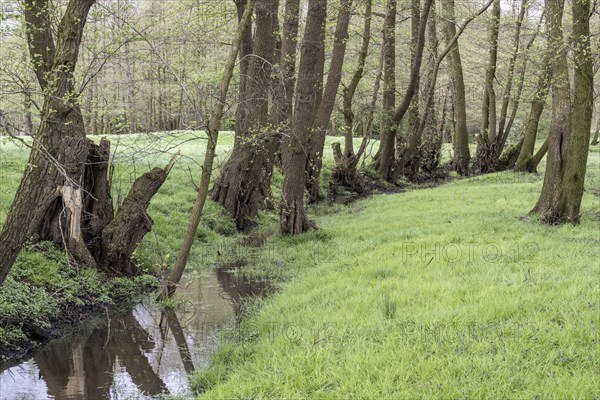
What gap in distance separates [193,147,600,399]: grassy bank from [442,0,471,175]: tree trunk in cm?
1378

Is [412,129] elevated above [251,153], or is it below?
above

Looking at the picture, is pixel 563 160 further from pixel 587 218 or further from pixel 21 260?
pixel 21 260

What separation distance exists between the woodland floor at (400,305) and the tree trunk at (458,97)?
1231 cm

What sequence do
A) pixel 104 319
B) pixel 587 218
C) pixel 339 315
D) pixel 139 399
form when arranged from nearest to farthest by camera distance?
pixel 139 399 → pixel 339 315 → pixel 104 319 → pixel 587 218

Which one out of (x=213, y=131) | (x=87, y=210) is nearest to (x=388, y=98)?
(x=87, y=210)

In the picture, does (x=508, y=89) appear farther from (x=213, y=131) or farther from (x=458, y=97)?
(x=213, y=131)

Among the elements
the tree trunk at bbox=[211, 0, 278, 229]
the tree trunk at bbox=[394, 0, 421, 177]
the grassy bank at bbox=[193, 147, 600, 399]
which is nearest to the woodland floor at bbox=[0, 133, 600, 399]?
the grassy bank at bbox=[193, 147, 600, 399]

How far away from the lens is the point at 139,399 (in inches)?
206

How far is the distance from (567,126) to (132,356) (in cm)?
887

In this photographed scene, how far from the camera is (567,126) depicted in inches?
430

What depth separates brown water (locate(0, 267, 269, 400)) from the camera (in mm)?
5453

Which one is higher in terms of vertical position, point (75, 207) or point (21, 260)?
point (75, 207)

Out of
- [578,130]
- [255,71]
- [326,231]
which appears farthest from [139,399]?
[255,71]

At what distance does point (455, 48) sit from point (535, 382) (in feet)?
68.8
